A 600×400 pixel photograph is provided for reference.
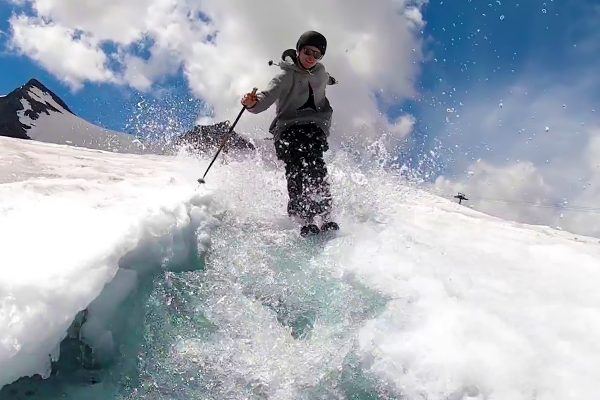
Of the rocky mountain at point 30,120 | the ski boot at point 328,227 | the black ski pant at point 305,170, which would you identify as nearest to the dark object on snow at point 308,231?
the ski boot at point 328,227

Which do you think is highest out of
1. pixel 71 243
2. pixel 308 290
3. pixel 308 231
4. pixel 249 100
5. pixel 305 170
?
pixel 249 100

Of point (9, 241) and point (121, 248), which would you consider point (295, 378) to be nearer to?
point (121, 248)

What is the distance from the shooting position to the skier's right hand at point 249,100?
6113 millimetres

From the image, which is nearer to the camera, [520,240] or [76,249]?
[76,249]

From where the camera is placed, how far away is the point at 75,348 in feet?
9.83

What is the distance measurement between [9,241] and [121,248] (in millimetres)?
611

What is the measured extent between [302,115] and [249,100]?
65cm

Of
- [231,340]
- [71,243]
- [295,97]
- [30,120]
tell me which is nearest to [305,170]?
[295,97]

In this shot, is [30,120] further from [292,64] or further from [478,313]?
[478,313]

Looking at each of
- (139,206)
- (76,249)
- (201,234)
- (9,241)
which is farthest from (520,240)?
(9,241)

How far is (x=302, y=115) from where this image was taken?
6391mm

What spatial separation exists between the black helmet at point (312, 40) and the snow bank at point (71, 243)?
212 centimetres

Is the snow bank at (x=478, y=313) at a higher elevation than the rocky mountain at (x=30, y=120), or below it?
below

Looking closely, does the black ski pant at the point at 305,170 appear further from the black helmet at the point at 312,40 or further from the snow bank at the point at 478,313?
the black helmet at the point at 312,40
